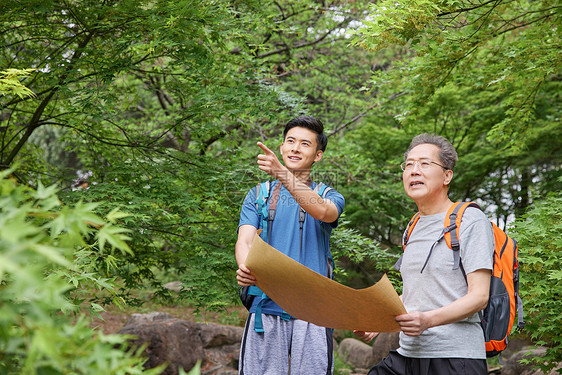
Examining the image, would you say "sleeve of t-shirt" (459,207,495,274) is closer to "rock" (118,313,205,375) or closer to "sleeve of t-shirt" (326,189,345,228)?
"sleeve of t-shirt" (326,189,345,228)

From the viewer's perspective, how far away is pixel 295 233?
239 cm

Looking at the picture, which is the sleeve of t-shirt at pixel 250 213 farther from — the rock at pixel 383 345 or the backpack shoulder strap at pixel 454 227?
the rock at pixel 383 345

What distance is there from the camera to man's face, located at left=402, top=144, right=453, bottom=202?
2.13 meters

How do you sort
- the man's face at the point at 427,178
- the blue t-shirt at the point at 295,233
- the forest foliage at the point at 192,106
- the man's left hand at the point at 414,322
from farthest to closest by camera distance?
the forest foliage at the point at 192,106, the blue t-shirt at the point at 295,233, the man's face at the point at 427,178, the man's left hand at the point at 414,322

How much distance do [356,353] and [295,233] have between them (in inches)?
260

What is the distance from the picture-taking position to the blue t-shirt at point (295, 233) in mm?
2352

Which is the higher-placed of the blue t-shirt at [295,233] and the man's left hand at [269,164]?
the man's left hand at [269,164]

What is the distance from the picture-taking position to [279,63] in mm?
7598

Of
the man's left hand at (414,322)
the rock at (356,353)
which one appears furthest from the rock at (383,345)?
the man's left hand at (414,322)

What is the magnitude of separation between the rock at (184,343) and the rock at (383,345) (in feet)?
8.02

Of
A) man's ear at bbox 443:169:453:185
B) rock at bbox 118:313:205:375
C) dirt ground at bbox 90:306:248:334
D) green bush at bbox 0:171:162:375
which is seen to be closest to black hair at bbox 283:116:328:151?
man's ear at bbox 443:169:453:185

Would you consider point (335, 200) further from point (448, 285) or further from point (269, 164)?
point (448, 285)

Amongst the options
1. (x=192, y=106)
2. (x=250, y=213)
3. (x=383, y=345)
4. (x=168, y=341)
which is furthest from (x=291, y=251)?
(x=383, y=345)

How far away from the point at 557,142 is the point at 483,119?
4.40 feet
